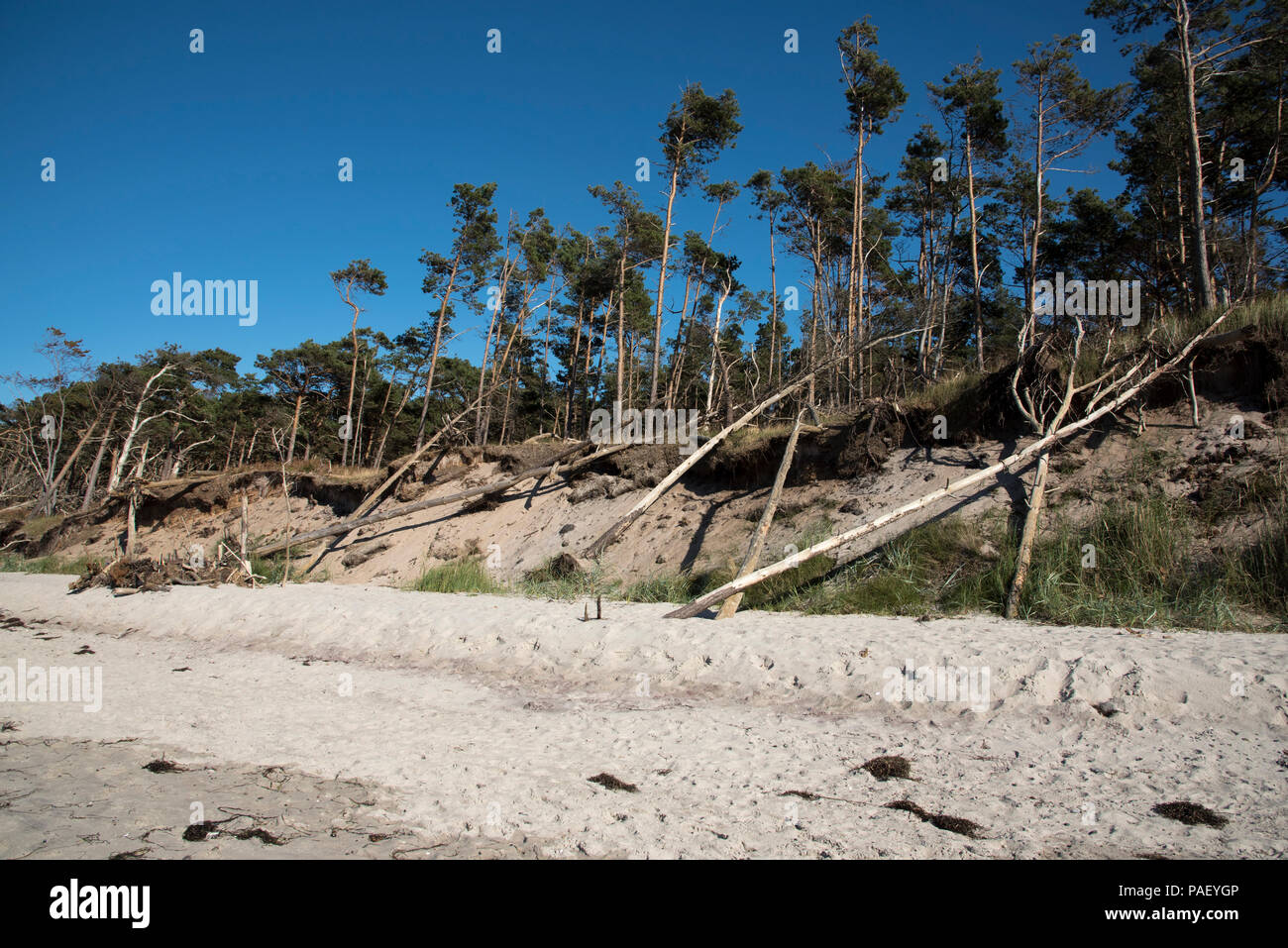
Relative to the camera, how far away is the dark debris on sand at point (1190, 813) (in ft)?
12.1

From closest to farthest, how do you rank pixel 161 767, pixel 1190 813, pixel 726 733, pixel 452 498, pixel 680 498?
pixel 1190 813 → pixel 161 767 → pixel 726 733 → pixel 680 498 → pixel 452 498

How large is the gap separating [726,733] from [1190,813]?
3.17m

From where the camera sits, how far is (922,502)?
9.19 m

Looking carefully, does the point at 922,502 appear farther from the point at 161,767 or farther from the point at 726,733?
the point at 161,767

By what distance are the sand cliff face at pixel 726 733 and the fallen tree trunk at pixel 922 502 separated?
0.52 meters

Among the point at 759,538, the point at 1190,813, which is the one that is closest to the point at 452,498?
the point at 759,538

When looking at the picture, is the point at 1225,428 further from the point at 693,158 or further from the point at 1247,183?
the point at 693,158

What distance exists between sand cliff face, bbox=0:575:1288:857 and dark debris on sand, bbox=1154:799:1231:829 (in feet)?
0.19

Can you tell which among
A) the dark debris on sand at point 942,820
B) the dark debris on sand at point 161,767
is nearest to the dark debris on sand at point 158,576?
the dark debris on sand at point 161,767

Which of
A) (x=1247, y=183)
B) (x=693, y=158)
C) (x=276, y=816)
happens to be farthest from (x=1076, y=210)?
(x=276, y=816)

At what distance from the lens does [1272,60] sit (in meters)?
15.7

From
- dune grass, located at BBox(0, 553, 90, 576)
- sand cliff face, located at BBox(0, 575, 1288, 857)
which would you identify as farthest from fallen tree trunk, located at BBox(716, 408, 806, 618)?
dune grass, located at BBox(0, 553, 90, 576)
